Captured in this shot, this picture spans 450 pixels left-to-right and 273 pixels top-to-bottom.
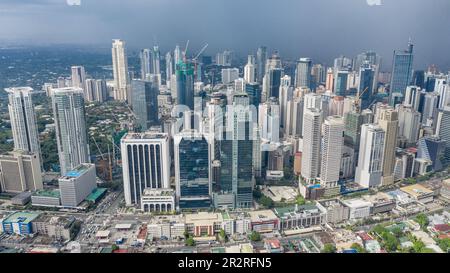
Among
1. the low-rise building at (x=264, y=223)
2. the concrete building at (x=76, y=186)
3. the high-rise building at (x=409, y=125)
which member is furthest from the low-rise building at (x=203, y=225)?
the high-rise building at (x=409, y=125)

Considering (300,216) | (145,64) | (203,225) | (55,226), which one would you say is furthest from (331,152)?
(145,64)

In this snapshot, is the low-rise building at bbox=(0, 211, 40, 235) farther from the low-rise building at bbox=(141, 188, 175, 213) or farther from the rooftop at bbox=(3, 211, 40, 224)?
the low-rise building at bbox=(141, 188, 175, 213)

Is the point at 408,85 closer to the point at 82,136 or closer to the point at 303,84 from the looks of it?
the point at 303,84

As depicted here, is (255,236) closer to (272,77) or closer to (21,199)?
(21,199)

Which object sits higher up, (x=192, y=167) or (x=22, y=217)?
(x=192, y=167)

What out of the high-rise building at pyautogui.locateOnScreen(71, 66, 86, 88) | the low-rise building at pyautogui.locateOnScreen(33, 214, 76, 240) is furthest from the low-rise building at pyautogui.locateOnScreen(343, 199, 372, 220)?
the high-rise building at pyautogui.locateOnScreen(71, 66, 86, 88)

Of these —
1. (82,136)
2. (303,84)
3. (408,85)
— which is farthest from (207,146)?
(408,85)
